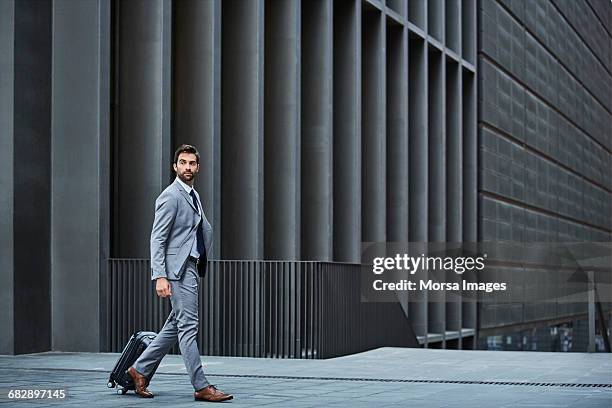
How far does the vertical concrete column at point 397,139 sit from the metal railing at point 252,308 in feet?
39.8

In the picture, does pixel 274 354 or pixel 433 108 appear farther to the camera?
pixel 433 108

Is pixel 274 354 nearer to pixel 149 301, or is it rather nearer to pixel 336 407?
pixel 149 301

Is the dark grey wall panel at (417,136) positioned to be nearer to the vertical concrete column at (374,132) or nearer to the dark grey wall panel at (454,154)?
the vertical concrete column at (374,132)

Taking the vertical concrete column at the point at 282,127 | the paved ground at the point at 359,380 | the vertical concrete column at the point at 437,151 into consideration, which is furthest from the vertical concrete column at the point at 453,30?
the paved ground at the point at 359,380

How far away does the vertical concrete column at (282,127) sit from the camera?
68.8 feet

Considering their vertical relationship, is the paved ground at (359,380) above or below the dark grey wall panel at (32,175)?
below

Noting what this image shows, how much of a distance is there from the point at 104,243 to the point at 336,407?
7108 mm

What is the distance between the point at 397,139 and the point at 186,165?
734 inches

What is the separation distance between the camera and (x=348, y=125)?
2441 cm

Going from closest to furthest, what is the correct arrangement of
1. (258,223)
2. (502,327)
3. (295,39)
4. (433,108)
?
(258,223), (295,39), (433,108), (502,327)

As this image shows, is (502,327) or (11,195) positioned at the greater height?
(11,195)

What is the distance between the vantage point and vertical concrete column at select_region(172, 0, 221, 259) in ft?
59.8

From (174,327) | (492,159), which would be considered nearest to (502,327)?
(492,159)

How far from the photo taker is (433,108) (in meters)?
31.3
